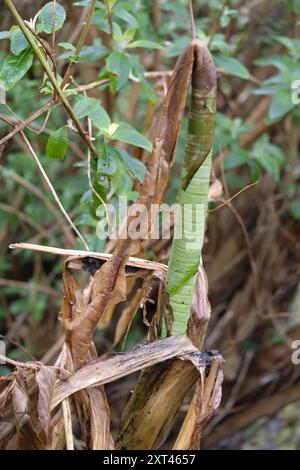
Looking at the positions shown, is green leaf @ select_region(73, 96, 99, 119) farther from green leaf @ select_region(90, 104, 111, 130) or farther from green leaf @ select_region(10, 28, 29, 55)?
green leaf @ select_region(10, 28, 29, 55)

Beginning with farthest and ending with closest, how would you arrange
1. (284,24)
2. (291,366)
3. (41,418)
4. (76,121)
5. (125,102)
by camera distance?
(125,102), (291,366), (284,24), (76,121), (41,418)

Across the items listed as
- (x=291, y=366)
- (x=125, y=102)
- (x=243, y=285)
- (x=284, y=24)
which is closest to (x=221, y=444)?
(x=291, y=366)

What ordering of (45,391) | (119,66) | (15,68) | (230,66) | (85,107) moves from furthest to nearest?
1. (230,66)
2. (119,66)
3. (85,107)
4. (15,68)
5. (45,391)

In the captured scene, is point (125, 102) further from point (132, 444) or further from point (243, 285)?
point (132, 444)

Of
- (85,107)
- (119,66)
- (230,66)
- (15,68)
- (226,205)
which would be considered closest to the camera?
(15,68)

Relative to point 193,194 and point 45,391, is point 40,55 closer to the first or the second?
point 193,194

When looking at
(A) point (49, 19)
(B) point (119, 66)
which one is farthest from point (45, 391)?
(B) point (119, 66)
